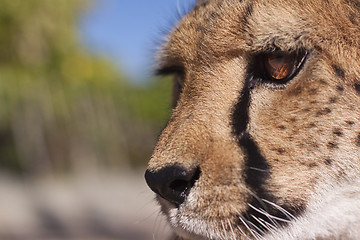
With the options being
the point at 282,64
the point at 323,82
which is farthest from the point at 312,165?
the point at 282,64

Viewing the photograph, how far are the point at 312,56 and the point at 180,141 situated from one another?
0.67 meters

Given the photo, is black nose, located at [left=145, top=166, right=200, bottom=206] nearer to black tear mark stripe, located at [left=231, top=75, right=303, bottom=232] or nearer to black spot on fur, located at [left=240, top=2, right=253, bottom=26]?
black tear mark stripe, located at [left=231, top=75, right=303, bottom=232]

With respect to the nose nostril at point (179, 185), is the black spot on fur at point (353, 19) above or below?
above

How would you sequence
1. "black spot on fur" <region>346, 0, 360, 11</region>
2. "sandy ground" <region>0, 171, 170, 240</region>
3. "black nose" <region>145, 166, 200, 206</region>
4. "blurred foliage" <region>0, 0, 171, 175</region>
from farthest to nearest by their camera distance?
1. "blurred foliage" <region>0, 0, 171, 175</region>
2. "sandy ground" <region>0, 171, 170, 240</region>
3. "black spot on fur" <region>346, 0, 360, 11</region>
4. "black nose" <region>145, 166, 200, 206</region>

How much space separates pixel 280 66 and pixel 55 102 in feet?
55.8

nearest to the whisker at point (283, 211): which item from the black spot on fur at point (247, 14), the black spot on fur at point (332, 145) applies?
the black spot on fur at point (332, 145)

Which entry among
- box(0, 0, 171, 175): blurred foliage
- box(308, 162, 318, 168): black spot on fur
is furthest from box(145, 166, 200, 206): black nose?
box(0, 0, 171, 175): blurred foliage

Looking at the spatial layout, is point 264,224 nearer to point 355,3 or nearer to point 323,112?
point 323,112

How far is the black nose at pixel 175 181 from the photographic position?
2008mm

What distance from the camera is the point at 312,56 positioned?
2.16 meters

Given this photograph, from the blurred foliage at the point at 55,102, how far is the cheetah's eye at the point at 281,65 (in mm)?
14693

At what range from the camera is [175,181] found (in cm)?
204

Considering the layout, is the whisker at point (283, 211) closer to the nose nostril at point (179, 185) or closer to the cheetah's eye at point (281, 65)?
the nose nostril at point (179, 185)

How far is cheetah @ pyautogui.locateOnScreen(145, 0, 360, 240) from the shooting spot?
2.05 m
